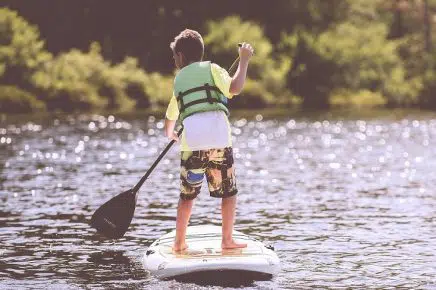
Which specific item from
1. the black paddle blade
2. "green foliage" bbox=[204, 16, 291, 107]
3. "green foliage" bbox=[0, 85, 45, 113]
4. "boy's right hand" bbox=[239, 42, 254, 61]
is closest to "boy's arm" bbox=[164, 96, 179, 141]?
"boy's right hand" bbox=[239, 42, 254, 61]

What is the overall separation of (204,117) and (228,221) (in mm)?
1113

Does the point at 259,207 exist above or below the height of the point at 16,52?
below

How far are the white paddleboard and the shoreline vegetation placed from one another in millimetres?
41916

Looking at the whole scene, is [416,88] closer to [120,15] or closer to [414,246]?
[120,15]

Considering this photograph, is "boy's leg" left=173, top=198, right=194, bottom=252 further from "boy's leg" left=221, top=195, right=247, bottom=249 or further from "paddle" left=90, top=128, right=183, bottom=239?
"paddle" left=90, top=128, right=183, bottom=239

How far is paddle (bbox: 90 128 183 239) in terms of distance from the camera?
11633 millimetres

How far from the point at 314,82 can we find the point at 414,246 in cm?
5172

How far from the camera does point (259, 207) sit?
53.3 ft

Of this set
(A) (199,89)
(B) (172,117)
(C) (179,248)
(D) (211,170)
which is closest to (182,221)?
(C) (179,248)

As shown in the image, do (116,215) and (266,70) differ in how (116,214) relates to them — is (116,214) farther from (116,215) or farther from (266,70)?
(266,70)

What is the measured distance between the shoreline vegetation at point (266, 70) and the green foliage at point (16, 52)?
0.06m

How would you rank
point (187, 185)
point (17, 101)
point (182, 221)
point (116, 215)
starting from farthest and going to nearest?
point (17, 101) < point (116, 215) < point (182, 221) < point (187, 185)

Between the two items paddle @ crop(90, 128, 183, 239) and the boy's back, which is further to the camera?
paddle @ crop(90, 128, 183, 239)

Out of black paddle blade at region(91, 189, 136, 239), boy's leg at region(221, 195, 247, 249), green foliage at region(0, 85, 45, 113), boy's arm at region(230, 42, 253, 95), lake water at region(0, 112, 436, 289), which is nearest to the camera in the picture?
boy's arm at region(230, 42, 253, 95)
